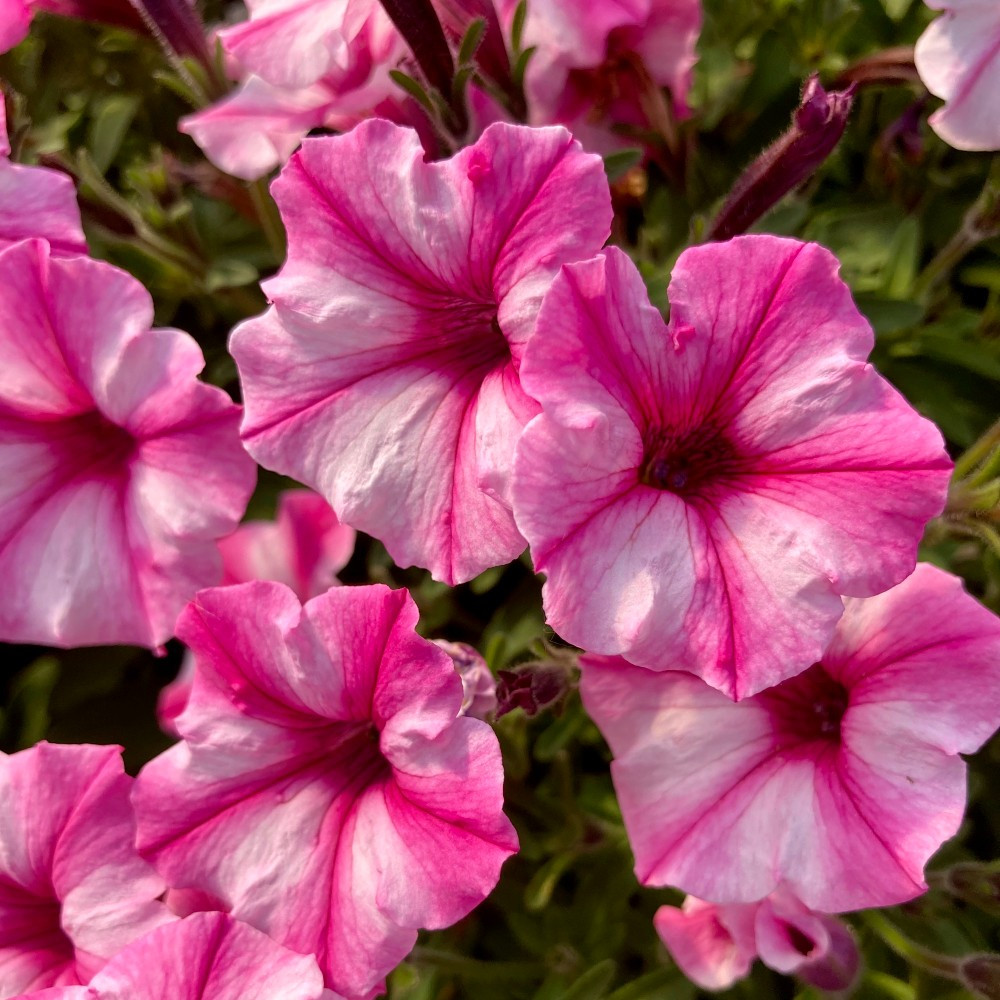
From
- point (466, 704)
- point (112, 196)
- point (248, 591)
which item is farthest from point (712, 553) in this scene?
point (112, 196)

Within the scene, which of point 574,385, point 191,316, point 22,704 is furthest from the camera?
point 191,316

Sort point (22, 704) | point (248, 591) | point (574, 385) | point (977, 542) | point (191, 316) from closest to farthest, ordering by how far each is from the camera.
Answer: point (574, 385) → point (248, 591) → point (977, 542) → point (22, 704) → point (191, 316)

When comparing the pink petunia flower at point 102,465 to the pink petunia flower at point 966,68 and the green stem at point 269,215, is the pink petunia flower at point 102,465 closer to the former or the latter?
the green stem at point 269,215

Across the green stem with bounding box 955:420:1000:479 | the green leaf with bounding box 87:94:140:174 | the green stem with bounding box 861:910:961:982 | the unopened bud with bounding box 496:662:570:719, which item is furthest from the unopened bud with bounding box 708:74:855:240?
the green leaf with bounding box 87:94:140:174

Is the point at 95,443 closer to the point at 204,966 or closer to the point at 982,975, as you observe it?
the point at 204,966

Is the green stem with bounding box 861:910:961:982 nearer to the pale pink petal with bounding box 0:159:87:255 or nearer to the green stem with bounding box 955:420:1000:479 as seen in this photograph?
the green stem with bounding box 955:420:1000:479

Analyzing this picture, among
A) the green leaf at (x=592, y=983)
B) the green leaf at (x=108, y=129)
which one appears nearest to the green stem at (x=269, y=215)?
the green leaf at (x=108, y=129)

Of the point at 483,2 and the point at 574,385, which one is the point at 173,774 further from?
the point at 483,2

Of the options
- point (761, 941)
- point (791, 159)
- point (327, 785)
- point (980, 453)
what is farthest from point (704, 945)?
point (791, 159)
